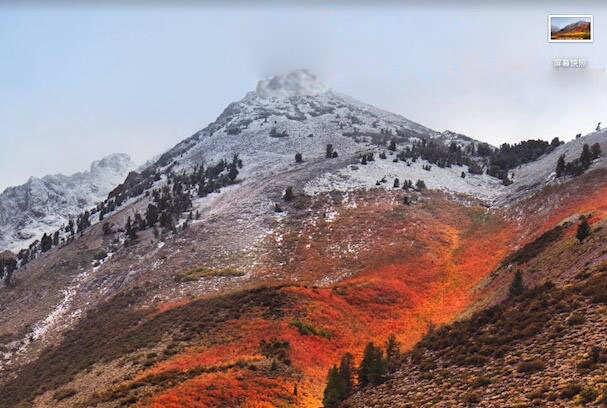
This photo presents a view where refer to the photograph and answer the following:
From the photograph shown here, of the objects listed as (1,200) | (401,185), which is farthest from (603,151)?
(1,200)

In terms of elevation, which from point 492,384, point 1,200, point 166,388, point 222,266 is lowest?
point 1,200

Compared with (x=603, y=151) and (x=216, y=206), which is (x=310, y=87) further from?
(x=603, y=151)

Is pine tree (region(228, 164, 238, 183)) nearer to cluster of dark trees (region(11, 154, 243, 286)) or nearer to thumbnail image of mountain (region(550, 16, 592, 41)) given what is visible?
cluster of dark trees (region(11, 154, 243, 286))

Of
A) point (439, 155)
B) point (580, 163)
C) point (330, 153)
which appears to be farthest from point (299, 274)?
point (439, 155)

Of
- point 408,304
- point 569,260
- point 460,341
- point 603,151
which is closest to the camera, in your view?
point 460,341

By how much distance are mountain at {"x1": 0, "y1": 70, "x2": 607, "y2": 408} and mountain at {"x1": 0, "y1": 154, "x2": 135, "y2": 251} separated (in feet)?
172

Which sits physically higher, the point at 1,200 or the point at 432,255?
the point at 432,255

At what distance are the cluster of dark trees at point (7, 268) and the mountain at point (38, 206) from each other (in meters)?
44.4

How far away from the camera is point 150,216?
86.0 metres

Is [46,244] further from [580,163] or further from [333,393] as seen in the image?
[580,163]

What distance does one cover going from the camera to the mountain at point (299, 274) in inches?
1153

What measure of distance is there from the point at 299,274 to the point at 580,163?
4246 centimetres

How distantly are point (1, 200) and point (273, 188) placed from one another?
127 m

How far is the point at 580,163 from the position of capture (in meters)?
69.1
